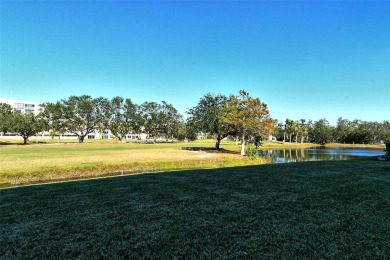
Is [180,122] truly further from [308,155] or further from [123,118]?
[308,155]

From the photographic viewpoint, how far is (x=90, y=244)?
4418 millimetres

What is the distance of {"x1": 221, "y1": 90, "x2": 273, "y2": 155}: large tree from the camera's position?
126ft

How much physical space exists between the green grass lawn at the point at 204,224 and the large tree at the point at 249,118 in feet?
98.0

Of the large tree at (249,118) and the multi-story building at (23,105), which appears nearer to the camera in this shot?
the large tree at (249,118)

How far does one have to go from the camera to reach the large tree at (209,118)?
4253 cm

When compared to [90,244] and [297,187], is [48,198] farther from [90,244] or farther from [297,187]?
[297,187]

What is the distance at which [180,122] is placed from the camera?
112 metres

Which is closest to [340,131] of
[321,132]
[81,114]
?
[321,132]

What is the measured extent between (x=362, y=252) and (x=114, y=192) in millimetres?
7763

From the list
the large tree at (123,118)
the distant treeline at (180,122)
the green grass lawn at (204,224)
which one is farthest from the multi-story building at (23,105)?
the green grass lawn at (204,224)

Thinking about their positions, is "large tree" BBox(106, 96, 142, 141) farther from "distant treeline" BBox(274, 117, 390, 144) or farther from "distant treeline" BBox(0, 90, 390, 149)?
Result: "distant treeline" BBox(274, 117, 390, 144)

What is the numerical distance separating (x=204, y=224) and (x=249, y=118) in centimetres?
3531

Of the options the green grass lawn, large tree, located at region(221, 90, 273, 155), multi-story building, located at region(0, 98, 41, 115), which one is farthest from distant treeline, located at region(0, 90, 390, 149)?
multi-story building, located at region(0, 98, 41, 115)

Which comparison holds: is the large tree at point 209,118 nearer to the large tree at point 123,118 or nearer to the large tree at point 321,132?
the large tree at point 123,118
